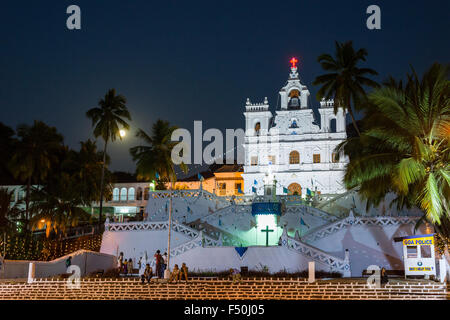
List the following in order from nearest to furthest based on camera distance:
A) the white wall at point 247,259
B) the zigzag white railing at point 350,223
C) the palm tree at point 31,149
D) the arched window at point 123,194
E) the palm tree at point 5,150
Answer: the white wall at point 247,259, the zigzag white railing at point 350,223, the palm tree at point 31,149, the palm tree at point 5,150, the arched window at point 123,194

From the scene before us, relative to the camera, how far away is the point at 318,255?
27.6 metres

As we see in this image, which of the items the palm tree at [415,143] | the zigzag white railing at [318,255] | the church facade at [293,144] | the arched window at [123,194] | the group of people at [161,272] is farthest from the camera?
the arched window at [123,194]

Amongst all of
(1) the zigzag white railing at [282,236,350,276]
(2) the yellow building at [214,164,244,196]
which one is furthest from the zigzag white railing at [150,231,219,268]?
(2) the yellow building at [214,164,244,196]

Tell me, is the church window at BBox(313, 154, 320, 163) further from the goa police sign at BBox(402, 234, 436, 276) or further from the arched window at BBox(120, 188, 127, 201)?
the goa police sign at BBox(402, 234, 436, 276)

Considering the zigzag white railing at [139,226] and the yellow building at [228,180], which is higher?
the yellow building at [228,180]

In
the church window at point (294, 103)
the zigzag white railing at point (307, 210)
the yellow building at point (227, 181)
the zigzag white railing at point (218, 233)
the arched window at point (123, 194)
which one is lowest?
the zigzag white railing at point (218, 233)

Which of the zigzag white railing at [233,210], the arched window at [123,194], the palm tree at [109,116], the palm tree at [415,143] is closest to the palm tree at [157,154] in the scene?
the palm tree at [109,116]

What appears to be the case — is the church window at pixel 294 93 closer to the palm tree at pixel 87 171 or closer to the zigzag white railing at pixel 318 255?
the palm tree at pixel 87 171

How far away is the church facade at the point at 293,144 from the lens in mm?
54219

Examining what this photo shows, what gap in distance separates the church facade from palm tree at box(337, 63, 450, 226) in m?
31.7

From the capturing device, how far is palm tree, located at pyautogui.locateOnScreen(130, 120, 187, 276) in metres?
47.0
